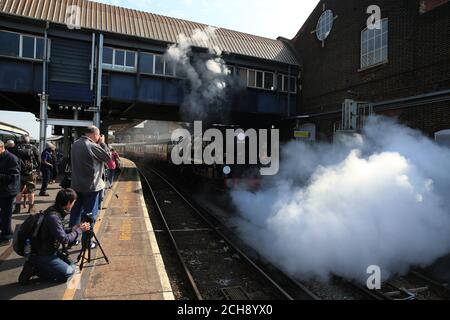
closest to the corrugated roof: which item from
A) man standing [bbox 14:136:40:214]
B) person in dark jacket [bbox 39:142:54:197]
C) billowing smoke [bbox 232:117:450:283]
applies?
person in dark jacket [bbox 39:142:54:197]

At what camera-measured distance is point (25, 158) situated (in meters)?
6.53

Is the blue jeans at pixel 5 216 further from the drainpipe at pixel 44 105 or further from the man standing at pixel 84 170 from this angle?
the drainpipe at pixel 44 105

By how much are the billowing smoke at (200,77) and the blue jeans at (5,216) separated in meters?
10.7

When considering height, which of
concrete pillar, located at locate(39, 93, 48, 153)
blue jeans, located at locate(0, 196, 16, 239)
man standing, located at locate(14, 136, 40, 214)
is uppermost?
concrete pillar, located at locate(39, 93, 48, 153)

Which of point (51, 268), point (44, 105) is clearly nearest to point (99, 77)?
point (44, 105)

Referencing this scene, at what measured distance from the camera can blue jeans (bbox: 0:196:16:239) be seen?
15.8 feet

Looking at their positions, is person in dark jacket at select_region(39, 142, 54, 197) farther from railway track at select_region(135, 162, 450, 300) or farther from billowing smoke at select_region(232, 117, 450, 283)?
billowing smoke at select_region(232, 117, 450, 283)

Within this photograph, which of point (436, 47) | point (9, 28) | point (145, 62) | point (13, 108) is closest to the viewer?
point (436, 47)

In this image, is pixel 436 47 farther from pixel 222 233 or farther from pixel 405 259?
pixel 222 233

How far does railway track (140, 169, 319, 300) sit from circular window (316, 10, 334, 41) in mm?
11613

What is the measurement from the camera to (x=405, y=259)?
18.9 feet

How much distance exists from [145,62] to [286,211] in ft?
37.0

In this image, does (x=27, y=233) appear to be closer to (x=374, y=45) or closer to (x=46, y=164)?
(x=46, y=164)

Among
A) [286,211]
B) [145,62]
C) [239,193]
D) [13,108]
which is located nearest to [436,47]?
[239,193]
